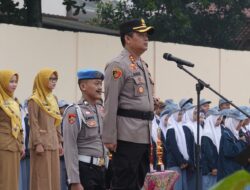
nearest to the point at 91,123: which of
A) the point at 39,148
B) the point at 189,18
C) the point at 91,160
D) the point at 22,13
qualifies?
the point at 91,160

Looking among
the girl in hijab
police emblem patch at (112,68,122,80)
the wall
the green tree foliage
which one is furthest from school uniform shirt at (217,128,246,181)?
the green tree foliage

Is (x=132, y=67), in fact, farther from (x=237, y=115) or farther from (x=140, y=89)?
(x=237, y=115)

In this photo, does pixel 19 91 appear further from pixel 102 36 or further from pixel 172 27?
pixel 172 27

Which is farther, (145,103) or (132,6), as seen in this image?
(132,6)

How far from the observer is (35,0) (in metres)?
11.6

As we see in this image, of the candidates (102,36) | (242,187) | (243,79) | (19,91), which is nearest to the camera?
(242,187)

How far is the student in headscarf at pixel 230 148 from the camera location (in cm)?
812

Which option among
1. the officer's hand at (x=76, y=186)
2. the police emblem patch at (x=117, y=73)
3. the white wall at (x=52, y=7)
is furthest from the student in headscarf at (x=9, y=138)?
the white wall at (x=52, y=7)

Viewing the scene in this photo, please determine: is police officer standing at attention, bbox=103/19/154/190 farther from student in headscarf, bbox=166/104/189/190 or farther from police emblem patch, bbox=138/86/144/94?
student in headscarf, bbox=166/104/189/190

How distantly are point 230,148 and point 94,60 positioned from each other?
9.45ft

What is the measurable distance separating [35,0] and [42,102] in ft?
15.4

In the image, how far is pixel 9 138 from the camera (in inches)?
262

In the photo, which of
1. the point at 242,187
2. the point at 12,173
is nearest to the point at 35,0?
the point at 12,173

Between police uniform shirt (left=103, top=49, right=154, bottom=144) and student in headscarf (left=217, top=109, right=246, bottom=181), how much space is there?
418 cm
